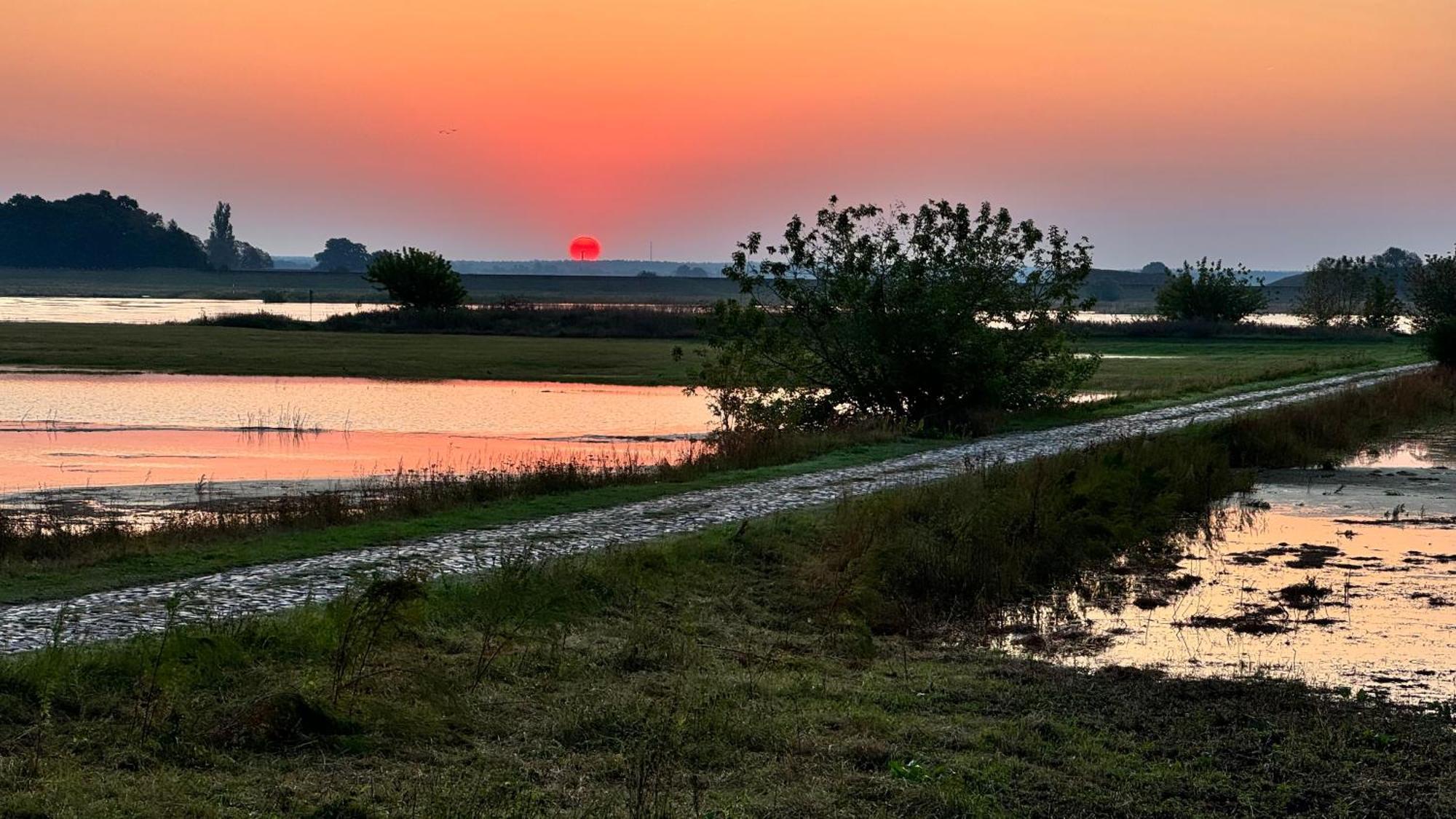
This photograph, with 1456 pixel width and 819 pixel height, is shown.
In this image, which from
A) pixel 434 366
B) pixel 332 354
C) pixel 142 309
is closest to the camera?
pixel 434 366

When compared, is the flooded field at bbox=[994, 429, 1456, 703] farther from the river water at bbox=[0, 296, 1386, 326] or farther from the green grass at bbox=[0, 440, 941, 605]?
A: the river water at bbox=[0, 296, 1386, 326]

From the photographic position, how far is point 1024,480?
2236 centimetres

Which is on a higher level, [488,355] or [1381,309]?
[1381,309]

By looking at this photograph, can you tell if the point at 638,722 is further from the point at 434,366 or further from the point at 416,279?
the point at 416,279

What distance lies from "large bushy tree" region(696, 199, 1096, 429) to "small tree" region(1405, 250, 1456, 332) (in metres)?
50.5

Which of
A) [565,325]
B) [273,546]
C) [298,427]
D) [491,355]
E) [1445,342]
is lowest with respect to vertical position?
[298,427]

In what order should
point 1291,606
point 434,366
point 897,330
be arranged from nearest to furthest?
point 1291,606
point 897,330
point 434,366

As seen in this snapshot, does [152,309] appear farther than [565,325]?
Yes

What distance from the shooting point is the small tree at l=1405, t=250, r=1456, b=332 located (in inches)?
3282

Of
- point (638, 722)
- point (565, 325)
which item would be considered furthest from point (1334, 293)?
point (638, 722)

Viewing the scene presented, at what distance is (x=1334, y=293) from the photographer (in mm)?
122375

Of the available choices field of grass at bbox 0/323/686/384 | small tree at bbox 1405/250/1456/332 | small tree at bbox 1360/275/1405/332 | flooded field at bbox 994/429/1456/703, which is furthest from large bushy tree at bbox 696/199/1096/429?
small tree at bbox 1360/275/1405/332

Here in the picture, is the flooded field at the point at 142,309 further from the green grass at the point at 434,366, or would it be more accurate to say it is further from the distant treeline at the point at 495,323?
the green grass at the point at 434,366

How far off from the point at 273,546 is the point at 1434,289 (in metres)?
83.8
